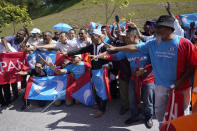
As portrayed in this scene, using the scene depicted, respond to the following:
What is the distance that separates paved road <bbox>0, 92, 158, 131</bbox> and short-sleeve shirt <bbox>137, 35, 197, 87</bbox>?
1559 millimetres

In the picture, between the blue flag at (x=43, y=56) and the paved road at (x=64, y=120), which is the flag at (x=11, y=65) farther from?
the paved road at (x=64, y=120)

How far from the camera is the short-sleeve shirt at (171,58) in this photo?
7.86 ft

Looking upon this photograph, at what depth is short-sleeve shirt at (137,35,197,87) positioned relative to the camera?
7.86 feet

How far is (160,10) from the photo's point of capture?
2514 centimetres

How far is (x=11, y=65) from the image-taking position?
518 cm

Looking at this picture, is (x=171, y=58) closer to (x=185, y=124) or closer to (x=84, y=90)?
(x=185, y=124)

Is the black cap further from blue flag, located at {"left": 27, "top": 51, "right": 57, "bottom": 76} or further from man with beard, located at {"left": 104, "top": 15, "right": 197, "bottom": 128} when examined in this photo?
blue flag, located at {"left": 27, "top": 51, "right": 57, "bottom": 76}

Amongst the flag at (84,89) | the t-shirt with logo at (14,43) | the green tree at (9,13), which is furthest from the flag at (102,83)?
the green tree at (9,13)

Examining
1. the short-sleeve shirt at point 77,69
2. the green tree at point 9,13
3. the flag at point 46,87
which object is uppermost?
the green tree at point 9,13

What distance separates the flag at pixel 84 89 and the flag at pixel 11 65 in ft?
5.49

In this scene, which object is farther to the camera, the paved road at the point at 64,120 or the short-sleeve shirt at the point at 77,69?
the short-sleeve shirt at the point at 77,69

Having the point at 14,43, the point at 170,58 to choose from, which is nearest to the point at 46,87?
the point at 14,43

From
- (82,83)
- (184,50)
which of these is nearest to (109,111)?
(82,83)

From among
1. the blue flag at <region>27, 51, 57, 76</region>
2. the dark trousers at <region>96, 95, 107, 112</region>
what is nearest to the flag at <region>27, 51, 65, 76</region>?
the blue flag at <region>27, 51, 57, 76</region>
